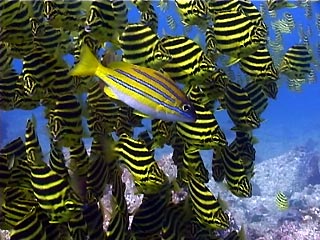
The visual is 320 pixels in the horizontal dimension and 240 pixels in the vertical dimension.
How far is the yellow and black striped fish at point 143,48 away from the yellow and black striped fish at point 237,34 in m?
0.56

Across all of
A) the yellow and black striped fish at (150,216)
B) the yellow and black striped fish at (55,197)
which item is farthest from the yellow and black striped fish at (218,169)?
the yellow and black striped fish at (55,197)

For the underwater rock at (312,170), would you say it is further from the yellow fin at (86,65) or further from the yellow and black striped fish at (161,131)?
the yellow fin at (86,65)

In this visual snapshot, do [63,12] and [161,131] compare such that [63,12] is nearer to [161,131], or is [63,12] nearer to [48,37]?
[48,37]

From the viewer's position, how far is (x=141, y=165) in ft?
12.3

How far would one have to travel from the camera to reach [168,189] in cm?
425

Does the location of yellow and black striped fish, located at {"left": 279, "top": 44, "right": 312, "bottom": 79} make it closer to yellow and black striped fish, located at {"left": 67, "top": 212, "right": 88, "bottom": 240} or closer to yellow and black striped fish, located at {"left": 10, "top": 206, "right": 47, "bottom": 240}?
yellow and black striped fish, located at {"left": 67, "top": 212, "right": 88, "bottom": 240}

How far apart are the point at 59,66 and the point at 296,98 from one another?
3775 inches

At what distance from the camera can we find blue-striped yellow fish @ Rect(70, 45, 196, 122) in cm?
309

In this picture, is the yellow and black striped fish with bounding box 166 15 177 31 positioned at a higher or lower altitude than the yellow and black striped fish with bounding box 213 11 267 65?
lower

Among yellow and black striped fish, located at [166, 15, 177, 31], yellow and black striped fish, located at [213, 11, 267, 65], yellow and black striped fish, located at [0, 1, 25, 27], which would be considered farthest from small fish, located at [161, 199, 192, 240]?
yellow and black striped fish, located at [166, 15, 177, 31]

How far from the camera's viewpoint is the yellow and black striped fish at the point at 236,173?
428cm

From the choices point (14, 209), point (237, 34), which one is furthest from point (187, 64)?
point (14, 209)

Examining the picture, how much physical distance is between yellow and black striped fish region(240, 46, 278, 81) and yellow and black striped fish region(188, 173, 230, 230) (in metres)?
1.11

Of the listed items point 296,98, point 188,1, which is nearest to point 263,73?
point 188,1
